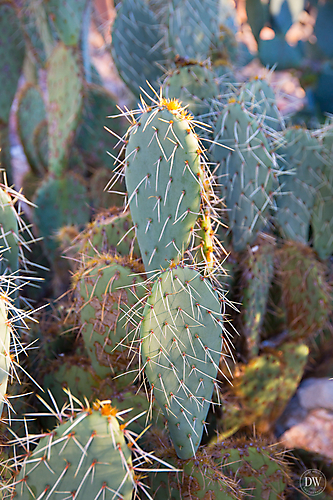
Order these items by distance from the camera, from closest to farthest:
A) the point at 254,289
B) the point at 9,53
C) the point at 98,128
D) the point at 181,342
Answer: the point at 181,342 < the point at 254,289 < the point at 9,53 < the point at 98,128

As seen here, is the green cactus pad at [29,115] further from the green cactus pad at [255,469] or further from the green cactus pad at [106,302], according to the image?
the green cactus pad at [255,469]

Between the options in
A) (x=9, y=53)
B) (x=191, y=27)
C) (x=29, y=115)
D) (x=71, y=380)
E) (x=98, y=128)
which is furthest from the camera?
(x=29, y=115)

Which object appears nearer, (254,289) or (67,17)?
(254,289)

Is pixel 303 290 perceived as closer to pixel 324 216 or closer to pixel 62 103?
pixel 324 216

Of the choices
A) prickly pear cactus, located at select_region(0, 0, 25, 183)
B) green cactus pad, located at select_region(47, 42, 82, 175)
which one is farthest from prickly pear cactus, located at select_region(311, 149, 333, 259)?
prickly pear cactus, located at select_region(0, 0, 25, 183)

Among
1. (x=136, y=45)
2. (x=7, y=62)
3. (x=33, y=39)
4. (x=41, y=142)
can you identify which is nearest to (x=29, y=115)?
(x=41, y=142)
